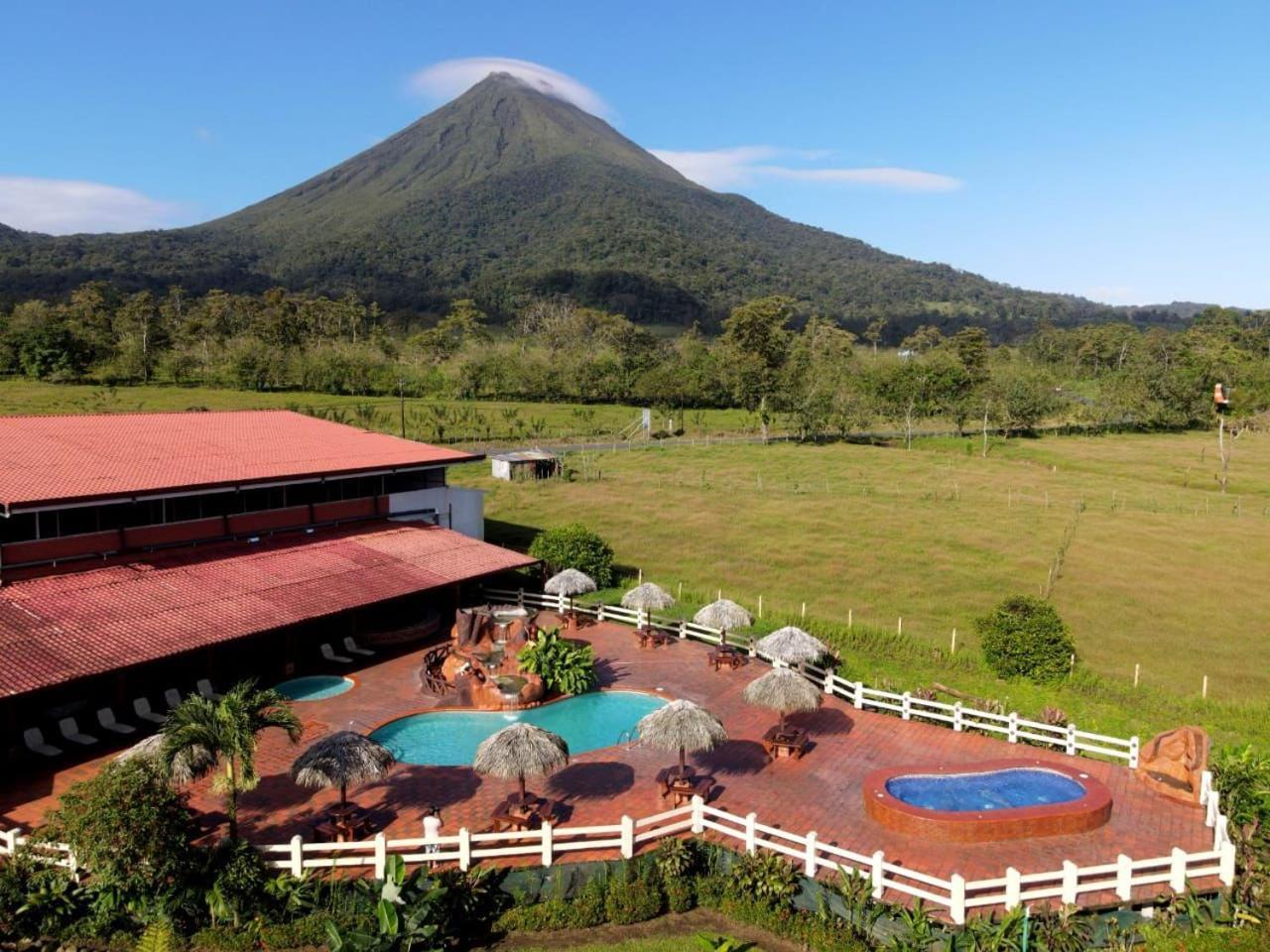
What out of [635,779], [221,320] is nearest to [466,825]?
[635,779]

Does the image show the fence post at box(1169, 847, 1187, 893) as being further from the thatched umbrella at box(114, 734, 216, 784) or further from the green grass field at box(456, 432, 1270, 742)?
the thatched umbrella at box(114, 734, 216, 784)

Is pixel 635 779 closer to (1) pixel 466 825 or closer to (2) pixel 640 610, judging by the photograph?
(1) pixel 466 825

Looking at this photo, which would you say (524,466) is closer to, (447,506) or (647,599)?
(447,506)

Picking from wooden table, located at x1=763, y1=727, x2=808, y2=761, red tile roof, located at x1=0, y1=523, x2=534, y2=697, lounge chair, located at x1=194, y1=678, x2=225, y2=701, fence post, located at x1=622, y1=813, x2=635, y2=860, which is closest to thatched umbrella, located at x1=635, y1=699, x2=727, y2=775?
fence post, located at x1=622, y1=813, x2=635, y2=860

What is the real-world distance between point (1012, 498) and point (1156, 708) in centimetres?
2908

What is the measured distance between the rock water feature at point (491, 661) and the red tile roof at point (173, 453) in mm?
7071

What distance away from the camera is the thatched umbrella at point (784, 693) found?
17.0 m

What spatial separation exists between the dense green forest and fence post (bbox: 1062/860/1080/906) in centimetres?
6373

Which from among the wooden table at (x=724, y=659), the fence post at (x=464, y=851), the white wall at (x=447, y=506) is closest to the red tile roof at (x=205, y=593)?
the white wall at (x=447, y=506)

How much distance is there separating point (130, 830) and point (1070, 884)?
12470mm

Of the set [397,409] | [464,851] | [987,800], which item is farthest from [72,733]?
[397,409]

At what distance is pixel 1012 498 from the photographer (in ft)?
157

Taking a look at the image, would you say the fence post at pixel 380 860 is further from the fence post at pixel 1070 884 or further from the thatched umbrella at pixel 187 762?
the fence post at pixel 1070 884

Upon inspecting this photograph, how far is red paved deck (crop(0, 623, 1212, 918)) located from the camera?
551 inches
